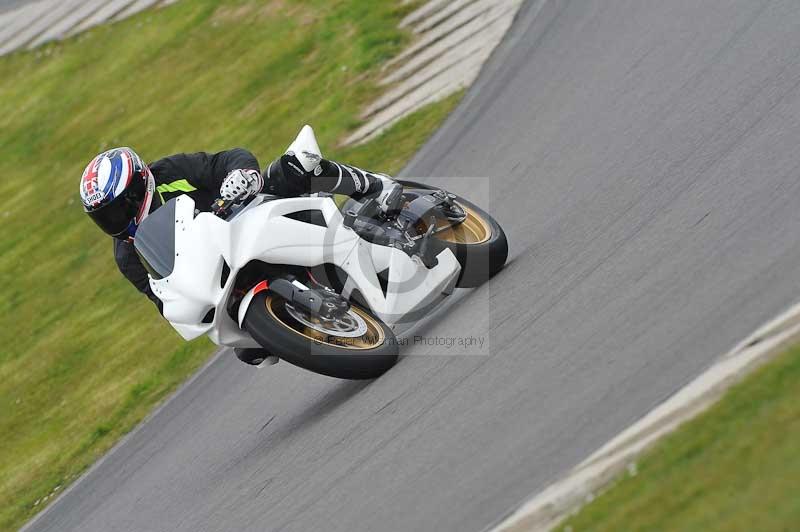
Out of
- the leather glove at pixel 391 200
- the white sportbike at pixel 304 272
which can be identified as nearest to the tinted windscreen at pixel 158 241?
the white sportbike at pixel 304 272

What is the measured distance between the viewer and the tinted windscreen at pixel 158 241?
729 cm

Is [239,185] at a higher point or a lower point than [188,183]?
higher

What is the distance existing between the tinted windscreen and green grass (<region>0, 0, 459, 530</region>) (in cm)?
395

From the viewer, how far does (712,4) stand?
1103 cm

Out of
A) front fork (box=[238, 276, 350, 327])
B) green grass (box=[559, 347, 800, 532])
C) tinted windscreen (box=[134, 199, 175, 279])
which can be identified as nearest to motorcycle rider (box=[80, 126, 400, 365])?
tinted windscreen (box=[134, 199, 175, 279])

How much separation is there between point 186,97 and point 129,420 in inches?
419

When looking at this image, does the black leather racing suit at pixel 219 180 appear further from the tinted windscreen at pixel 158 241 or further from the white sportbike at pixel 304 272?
the tinted windscreen at pixel 158 241

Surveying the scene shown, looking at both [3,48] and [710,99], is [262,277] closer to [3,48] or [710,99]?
[710,99]

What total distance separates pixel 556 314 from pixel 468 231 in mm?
1524

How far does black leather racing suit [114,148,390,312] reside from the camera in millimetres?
7594

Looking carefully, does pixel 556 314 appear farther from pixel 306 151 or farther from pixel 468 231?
pixel 306 151

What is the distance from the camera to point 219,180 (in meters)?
8.20

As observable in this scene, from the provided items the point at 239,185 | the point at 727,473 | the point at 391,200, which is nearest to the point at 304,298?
the point at 239,185

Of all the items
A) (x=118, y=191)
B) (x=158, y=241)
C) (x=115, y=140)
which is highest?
(x=118, y=191)
